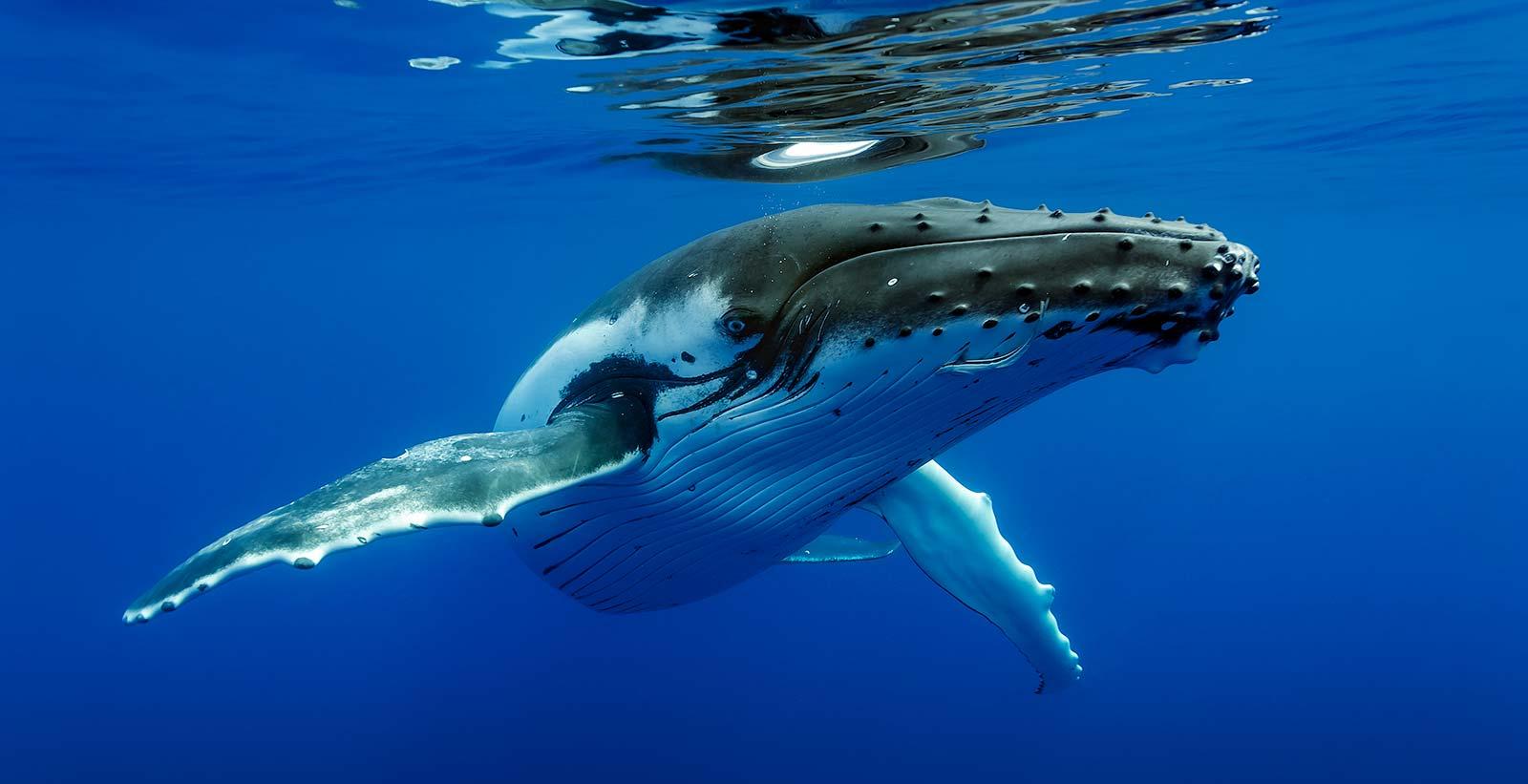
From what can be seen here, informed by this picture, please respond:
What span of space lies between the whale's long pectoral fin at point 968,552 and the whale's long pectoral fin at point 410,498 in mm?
2757

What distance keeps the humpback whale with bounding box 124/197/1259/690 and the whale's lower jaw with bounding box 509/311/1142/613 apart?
0.04ft

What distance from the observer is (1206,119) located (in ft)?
58.0

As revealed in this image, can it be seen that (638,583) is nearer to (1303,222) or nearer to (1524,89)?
(1524,89)

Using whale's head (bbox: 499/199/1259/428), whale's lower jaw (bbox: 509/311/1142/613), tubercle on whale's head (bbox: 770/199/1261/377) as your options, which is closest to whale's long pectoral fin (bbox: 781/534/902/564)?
whale's lower jaw (bbox: 509/311/1142/613)

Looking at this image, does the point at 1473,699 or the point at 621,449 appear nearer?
the point at 621,449

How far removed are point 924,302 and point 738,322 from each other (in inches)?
36.2

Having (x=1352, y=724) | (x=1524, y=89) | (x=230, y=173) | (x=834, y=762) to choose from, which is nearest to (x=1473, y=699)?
(x=1352, y=724)

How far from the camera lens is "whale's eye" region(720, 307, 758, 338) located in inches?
166

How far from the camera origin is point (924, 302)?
3705 mm

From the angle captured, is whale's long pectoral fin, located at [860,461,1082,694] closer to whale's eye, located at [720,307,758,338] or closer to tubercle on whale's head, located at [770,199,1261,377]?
whale's eye, located at [720,307,758,338]

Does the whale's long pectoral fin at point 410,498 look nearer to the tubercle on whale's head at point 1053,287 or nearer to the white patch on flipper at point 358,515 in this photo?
the white patch on flipper at point 358,515

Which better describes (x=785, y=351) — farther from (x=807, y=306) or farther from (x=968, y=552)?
(x=968, y=552)

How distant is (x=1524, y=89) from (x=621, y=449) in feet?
62.2

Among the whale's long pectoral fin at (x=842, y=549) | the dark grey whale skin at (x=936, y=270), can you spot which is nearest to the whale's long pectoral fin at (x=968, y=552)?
the whale's long pectoral fin at (x=842, y=549)
